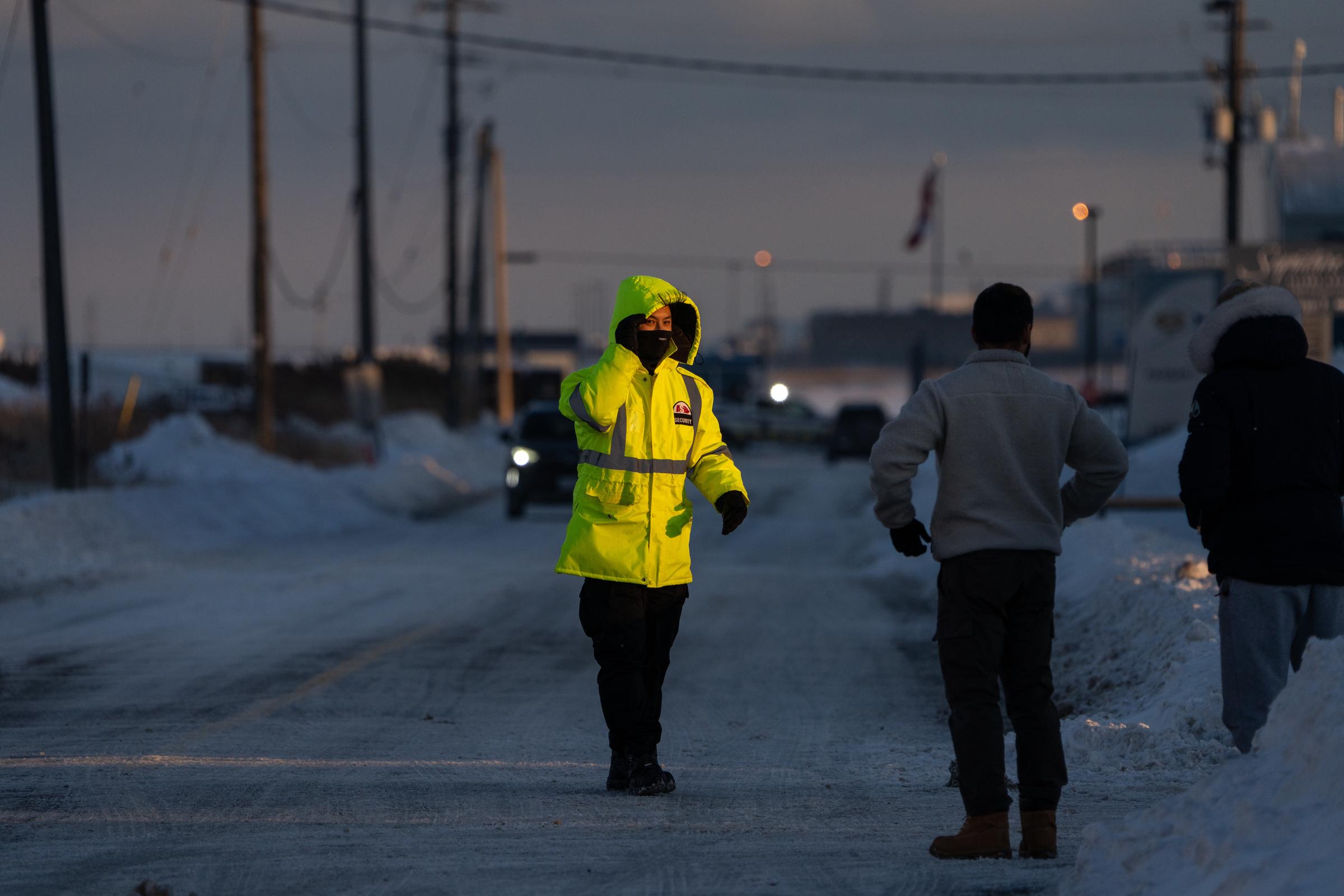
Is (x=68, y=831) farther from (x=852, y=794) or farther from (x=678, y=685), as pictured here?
(x=678, y=685)

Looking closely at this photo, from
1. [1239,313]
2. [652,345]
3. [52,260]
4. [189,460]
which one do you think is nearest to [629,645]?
[652,345]

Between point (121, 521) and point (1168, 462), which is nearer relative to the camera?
point (121, 521)

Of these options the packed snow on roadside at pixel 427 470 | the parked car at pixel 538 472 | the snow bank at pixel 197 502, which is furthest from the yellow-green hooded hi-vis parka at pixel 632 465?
the packed snow on roadside at pixel 427 470

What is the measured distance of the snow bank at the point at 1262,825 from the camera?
3840mm

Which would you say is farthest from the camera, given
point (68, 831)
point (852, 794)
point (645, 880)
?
point (852, 794)

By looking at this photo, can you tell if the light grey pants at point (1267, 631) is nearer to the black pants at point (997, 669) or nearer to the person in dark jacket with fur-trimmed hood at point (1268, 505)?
the person in dark jacket with fur-trimmed hood at point (1268, 505)

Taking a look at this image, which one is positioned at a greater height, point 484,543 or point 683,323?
point 683,323

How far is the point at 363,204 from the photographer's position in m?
35.9

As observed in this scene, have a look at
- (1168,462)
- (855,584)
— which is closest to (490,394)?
(1168,462)

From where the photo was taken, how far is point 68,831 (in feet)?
18.7

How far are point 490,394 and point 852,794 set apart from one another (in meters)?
70.2

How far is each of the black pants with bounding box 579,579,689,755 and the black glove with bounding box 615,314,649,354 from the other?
0.93 meters

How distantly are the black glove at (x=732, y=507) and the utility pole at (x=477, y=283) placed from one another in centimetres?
4204

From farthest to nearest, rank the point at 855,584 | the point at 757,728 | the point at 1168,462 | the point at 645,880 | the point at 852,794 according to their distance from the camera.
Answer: the point at 1168,462, the point at 855,584, the point at 757,728, the point at 852,794, the point at 645,880
